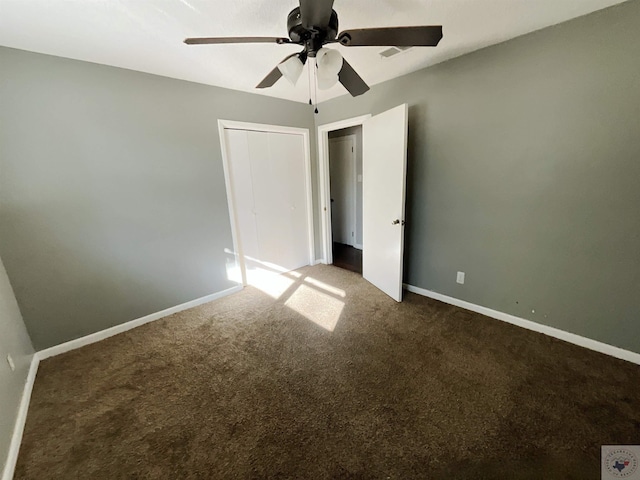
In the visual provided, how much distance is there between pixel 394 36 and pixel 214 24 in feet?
3.76

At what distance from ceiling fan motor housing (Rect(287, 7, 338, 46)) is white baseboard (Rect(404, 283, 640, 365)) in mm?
2500

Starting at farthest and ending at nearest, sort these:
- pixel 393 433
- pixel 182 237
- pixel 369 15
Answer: pixel 182 237 < pixel 369 15 < pixel 393 433

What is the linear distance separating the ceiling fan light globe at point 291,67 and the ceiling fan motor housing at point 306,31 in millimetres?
101

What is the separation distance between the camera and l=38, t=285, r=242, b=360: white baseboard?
6.59 ft

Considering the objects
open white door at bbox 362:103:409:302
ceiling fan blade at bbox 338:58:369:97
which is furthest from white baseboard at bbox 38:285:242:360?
ceiling fan blade at bbox 338:58:369:97

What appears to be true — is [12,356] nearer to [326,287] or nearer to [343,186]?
[326,287]

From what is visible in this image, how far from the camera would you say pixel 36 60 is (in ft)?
5.72

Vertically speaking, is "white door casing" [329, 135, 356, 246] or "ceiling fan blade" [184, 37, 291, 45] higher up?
"ceiling fan blade" [184, 37, 291, 45]

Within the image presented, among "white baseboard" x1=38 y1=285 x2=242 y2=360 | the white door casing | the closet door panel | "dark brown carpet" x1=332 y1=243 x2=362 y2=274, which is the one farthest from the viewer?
the white door casing

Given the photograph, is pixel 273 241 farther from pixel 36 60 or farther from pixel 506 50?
pixel 506 50

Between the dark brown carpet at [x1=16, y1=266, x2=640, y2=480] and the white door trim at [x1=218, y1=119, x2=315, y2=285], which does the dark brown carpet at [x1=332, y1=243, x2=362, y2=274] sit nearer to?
the white door trim at [x1=218, y1=119, x2=315, y2=285]

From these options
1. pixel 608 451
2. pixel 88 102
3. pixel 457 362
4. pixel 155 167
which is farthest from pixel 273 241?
pixel 608 451

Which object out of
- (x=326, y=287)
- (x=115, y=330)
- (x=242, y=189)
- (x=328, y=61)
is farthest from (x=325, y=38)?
(x=115, y=330)

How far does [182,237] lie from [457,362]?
106 inches
